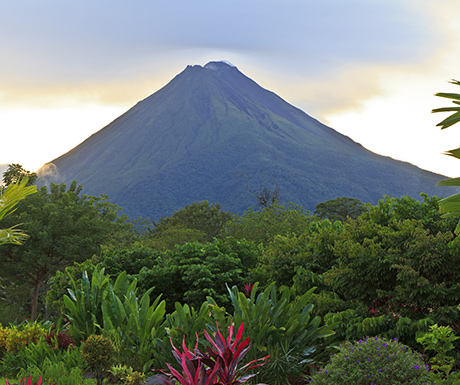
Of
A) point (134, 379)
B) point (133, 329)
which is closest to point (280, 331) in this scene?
point (134, 379)

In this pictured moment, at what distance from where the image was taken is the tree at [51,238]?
1254 inches

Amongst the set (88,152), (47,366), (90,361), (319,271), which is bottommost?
(47,366)

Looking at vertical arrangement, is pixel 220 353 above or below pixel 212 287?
above

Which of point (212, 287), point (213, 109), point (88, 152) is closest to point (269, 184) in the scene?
point (213, 109)

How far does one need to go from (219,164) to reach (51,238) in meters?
134

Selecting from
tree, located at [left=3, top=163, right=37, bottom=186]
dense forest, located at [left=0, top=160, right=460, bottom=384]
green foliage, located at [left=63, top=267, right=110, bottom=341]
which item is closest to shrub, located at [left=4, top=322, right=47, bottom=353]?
dense forest, located at [left=0, top=160, right=460, bottom=384]

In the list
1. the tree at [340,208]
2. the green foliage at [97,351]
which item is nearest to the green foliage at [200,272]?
the green foliage at [97,351]

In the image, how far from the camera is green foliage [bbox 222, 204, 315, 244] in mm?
A: 29344

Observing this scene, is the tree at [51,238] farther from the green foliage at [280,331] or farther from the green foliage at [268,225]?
the green foliage at [280,331]

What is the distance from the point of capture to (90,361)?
6.18 metres

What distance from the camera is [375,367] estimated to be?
16.9 feet

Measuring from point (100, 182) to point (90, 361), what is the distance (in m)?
169

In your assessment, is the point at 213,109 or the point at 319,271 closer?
the point at 319,271

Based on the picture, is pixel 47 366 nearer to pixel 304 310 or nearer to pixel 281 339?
pixel 281 339
